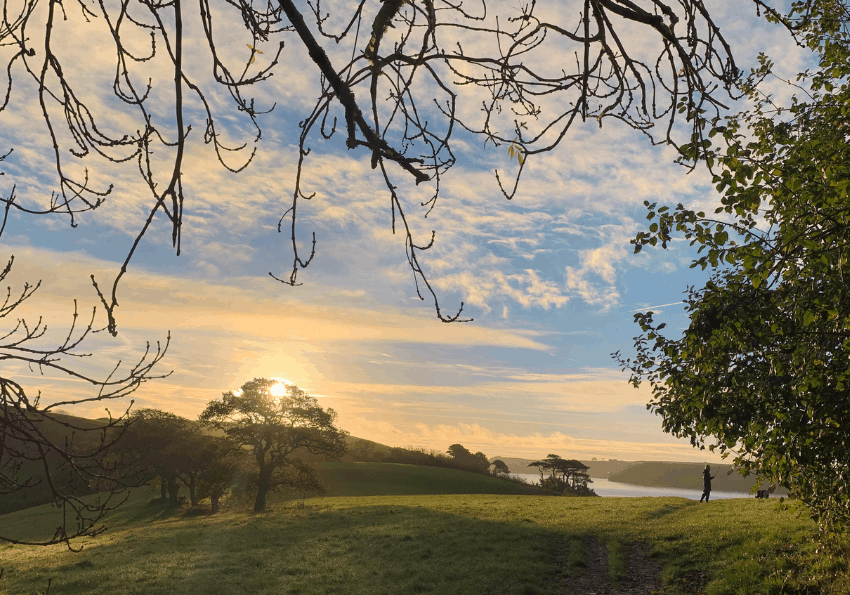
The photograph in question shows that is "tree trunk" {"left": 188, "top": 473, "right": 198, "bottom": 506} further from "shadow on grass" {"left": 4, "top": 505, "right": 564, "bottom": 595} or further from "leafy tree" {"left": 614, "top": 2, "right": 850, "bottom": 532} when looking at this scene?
"leafy tree" {"left": 614, "top": 2, "right": 850, "bottom": 532}

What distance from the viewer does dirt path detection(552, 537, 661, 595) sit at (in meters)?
14.9

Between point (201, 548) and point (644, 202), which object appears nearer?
point (644, 202)

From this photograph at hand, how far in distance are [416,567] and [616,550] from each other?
6.78m

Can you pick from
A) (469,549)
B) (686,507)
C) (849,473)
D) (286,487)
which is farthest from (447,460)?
(849,473)

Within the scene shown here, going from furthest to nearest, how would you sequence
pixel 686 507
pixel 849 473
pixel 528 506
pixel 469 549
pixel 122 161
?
pixel 528 506
pixel 686 507
pixel 469 549
pixel 849 473
pixel 122 161

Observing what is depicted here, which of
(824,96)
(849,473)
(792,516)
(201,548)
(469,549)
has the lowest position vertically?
(201,548)

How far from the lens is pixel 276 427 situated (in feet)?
136

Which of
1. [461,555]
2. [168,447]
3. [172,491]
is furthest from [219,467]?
[461,555]

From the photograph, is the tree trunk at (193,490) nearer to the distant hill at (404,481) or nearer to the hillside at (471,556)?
the distant hill at (404,481)

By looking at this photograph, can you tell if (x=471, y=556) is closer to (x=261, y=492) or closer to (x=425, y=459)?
(x=261, y=492)

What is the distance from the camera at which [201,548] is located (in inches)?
977

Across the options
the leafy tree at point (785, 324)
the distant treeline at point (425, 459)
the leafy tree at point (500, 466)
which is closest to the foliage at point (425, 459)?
the distant treeline at point (425, 459)

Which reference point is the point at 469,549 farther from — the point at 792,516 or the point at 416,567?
the point at 792,516

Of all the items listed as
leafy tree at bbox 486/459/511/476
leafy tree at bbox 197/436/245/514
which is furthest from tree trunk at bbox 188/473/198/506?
leafy tree at bbox 486/459/511/476
